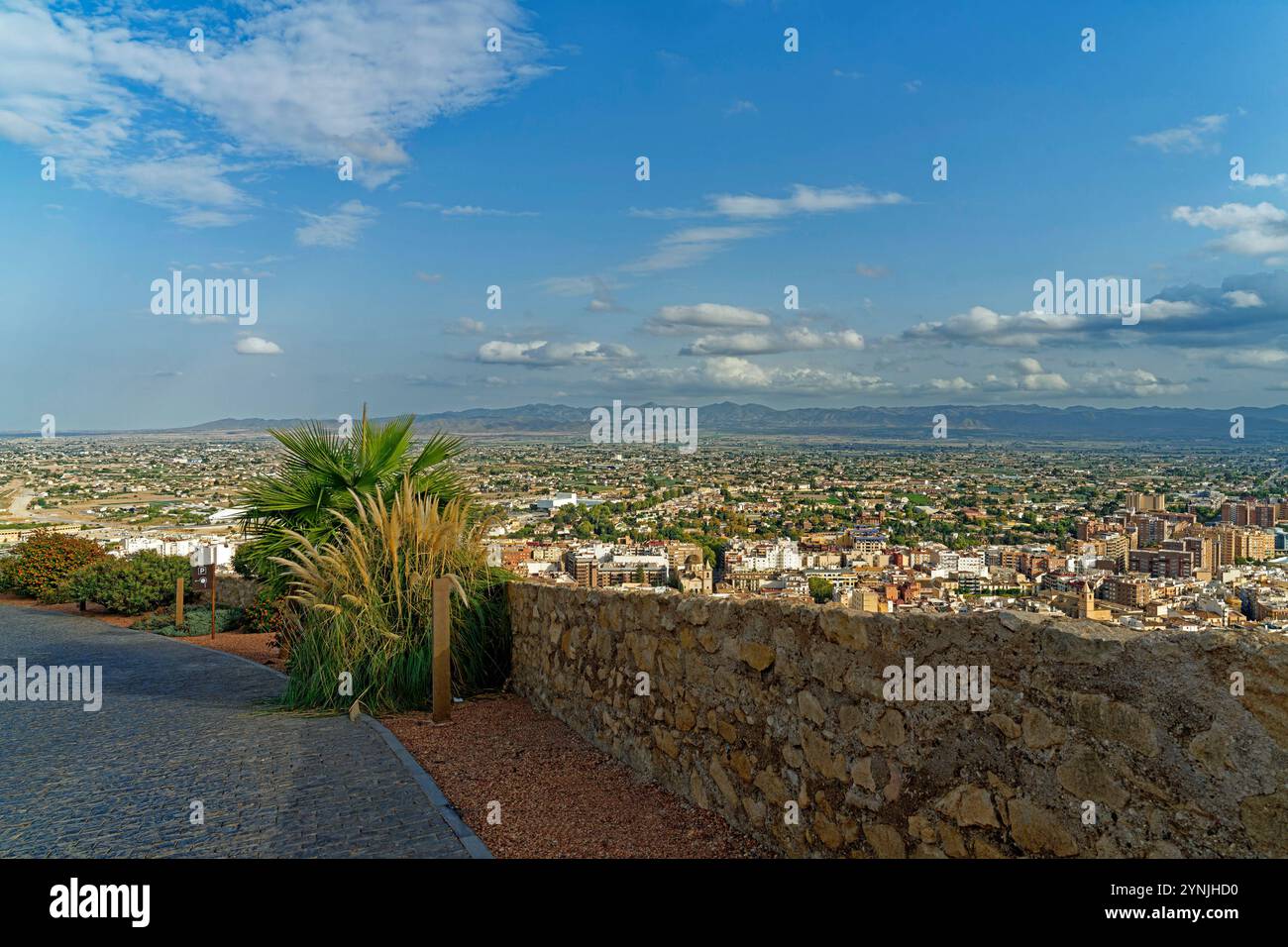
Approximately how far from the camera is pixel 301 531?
1173 centimetres

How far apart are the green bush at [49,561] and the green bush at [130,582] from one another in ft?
6.09

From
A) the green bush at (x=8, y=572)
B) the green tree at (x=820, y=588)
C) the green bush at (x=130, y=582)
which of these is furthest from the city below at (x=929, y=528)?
the green bush at (x=8, y=572)

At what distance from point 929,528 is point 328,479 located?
7767mm

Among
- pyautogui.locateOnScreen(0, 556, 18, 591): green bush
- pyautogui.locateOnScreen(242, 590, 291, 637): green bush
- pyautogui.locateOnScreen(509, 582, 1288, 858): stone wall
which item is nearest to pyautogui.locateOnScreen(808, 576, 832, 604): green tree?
pyautogui.locateOnScreen(509, 582, 1288, 858): stone wall

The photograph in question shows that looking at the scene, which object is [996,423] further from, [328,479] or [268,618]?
[268,618]

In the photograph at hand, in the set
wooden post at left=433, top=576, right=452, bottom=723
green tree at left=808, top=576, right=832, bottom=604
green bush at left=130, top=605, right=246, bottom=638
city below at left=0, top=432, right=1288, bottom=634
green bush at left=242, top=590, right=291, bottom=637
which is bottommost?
green bush at left=130, top=605, right=246, bottom=638

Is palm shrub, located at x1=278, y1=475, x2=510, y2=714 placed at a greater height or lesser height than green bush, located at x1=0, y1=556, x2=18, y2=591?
greater

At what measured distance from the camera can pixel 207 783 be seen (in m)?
7.19

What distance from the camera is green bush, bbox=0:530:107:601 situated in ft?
75.0

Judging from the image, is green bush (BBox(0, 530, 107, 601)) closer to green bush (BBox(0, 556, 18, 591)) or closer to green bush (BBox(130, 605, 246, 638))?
green bush (BBox(0, 556, 18, 591))

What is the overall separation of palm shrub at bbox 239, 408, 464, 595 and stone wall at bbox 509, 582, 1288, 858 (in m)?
5.87
